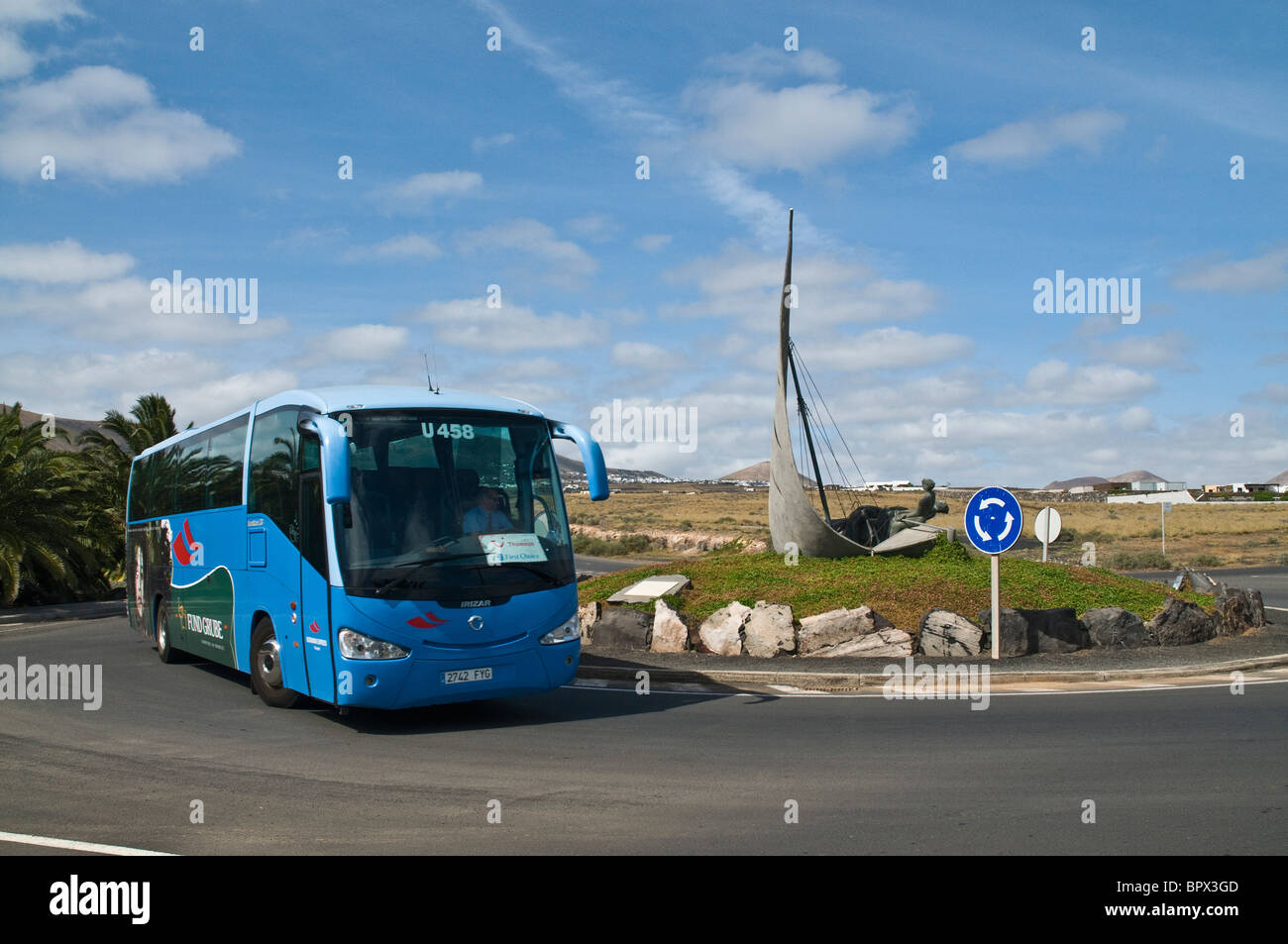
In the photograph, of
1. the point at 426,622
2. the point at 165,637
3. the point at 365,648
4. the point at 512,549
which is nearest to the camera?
the point at 365,648

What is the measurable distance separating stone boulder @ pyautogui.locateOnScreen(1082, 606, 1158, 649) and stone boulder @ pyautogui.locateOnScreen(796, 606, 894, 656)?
9.45ft

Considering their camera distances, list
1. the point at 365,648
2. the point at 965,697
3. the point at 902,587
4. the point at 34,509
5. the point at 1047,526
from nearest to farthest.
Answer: the point at 365,648 → the point at 965,697 → the point at 902,587 → the point at 1047,526 → the point at 34,509

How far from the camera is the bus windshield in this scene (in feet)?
31.7

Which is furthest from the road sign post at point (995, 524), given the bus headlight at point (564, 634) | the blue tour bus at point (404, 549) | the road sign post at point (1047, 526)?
the bus headlight at point (564, 634)

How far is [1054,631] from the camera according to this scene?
48.1 feet

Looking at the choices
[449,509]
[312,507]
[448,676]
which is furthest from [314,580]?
[448,676]

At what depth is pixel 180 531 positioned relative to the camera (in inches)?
584

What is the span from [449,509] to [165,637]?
8.15 m

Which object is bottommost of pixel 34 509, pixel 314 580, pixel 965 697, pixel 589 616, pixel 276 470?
pixel 965 697

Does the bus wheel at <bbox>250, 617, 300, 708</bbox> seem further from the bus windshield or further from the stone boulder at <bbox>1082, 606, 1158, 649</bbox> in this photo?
the stone boulder at <bbox>1082, 606, 1158, 649</bbox>
